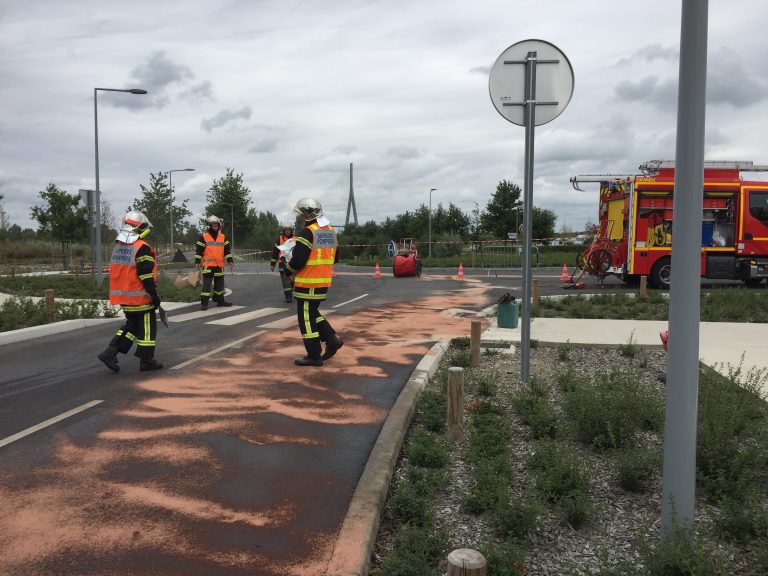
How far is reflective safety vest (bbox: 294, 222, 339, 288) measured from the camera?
7340mm

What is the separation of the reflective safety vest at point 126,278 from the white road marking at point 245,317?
423cm

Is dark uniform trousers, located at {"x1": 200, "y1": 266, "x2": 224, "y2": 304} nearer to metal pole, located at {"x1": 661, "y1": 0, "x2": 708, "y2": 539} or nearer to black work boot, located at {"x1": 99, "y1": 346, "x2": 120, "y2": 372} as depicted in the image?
black work boot, located at {"x1": 99, "y1": 346, "x2": 120, "y2": 372}

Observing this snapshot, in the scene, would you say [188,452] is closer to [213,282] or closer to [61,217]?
[213,282]

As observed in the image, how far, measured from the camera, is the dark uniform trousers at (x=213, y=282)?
1372 centimetres

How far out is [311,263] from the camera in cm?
739

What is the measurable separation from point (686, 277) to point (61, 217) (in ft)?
132

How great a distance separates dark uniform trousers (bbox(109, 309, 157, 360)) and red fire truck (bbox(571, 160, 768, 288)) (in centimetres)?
1357

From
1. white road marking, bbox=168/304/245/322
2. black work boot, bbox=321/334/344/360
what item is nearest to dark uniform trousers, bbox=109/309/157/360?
black work boot, bbox=321/334/344/360

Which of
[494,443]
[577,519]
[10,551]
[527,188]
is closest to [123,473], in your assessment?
[10,551]

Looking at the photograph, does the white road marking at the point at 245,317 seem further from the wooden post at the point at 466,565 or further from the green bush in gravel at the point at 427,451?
the wooden post at the point at 466,565

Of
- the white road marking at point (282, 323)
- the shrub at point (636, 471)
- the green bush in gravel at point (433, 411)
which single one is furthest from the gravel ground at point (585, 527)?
the white road marking at point (282, 323)

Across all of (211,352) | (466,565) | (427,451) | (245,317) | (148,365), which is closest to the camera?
(466,565)

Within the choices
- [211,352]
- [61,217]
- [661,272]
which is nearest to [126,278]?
[211,352]

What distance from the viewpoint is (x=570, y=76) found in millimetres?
6121
